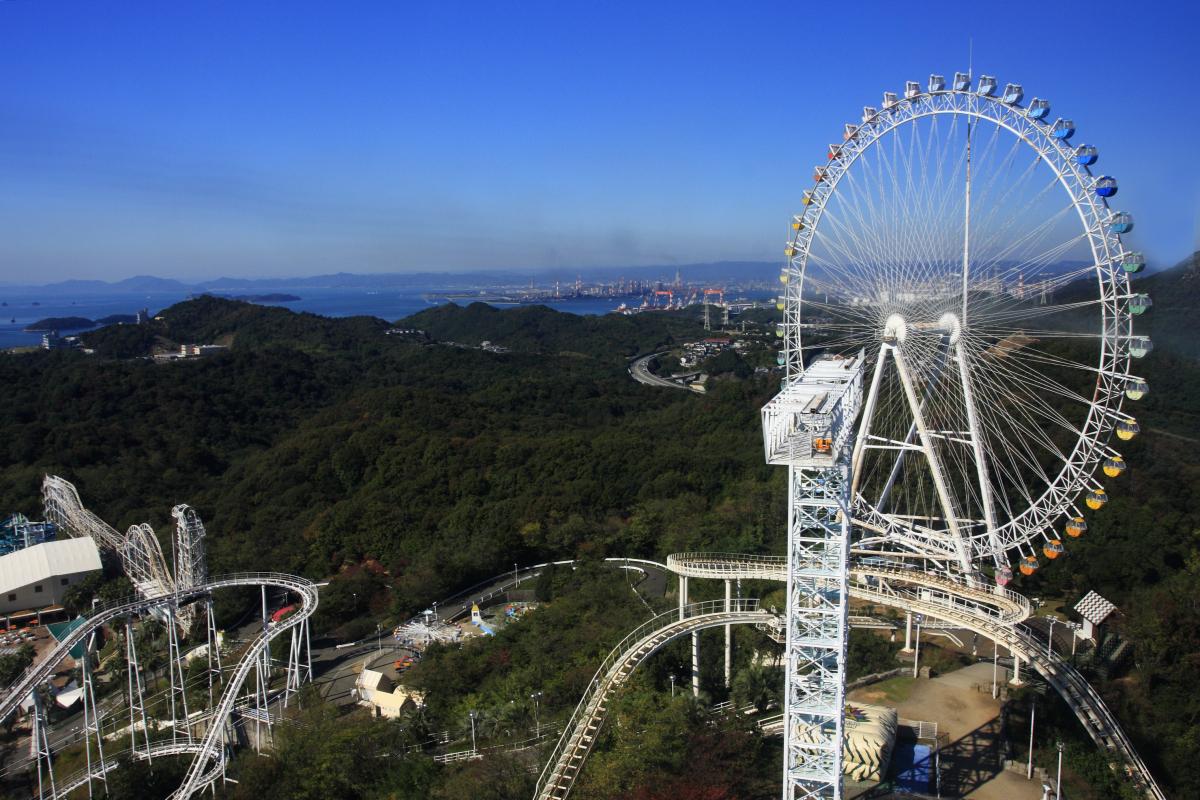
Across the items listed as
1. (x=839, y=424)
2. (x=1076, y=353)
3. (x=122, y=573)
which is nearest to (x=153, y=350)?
(x=122, y=573)

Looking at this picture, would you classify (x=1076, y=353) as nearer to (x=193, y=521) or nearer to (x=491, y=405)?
(x=193, y=521)

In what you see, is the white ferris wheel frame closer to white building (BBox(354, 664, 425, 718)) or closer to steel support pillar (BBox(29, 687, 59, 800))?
white building (BBox(354, 664, 425, 718))

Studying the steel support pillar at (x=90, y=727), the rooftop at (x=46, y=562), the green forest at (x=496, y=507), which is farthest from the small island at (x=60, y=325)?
the steel support pillar at (x=90, y=727)

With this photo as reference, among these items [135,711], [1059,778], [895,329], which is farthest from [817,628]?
[135,711]

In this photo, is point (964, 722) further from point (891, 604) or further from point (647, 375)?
point (647, 375)

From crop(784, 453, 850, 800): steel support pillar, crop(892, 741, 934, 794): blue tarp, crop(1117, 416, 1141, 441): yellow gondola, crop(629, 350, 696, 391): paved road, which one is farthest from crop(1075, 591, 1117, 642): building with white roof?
crop(629, 350, 696, 391): paved road

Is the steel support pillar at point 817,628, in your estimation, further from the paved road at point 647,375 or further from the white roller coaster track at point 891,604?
the paved road at point 647,375
